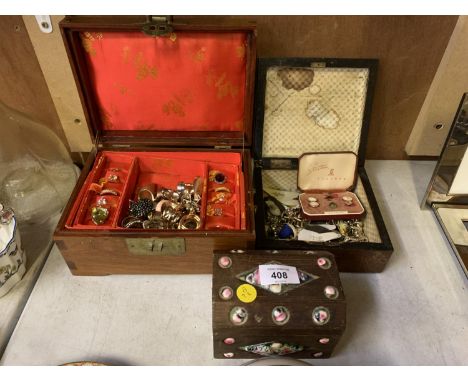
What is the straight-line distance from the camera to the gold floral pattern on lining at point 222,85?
3.58 ft

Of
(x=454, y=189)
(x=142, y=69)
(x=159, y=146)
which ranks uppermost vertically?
(x=142, y=69)

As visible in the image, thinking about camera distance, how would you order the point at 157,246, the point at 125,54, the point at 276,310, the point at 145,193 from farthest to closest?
the point at 145,193
the point at 125,54
the point at 157,246
the point at 276,310

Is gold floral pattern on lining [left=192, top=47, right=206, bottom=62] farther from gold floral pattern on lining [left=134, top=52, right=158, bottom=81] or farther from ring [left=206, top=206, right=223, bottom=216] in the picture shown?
ring [left=206, top=206, right=223, bottom=216]

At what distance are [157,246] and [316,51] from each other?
29.0 inches

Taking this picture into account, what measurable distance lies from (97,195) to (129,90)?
0.32m

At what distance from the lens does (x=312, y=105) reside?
1178 millimetres

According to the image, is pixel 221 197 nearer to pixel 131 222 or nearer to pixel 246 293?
pixel 131 222

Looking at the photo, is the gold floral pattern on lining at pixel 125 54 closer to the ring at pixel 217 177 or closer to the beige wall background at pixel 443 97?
the ring at pixel 217 177

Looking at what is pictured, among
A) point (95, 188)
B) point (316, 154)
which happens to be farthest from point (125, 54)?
point (316, 154)

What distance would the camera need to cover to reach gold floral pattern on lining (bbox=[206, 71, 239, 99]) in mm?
1091

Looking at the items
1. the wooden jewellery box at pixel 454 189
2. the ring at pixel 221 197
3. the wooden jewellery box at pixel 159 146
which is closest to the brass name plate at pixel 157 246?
the wooden jewellery box at pixel 159 146

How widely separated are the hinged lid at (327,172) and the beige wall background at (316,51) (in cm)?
23

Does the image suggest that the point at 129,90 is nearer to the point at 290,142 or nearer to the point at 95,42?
the point at 95,42

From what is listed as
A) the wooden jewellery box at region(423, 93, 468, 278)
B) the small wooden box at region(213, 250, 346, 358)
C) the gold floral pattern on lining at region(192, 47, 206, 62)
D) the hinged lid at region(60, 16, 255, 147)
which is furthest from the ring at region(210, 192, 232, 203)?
the wooden jewellery box at region(423, 93, 468, 278)
